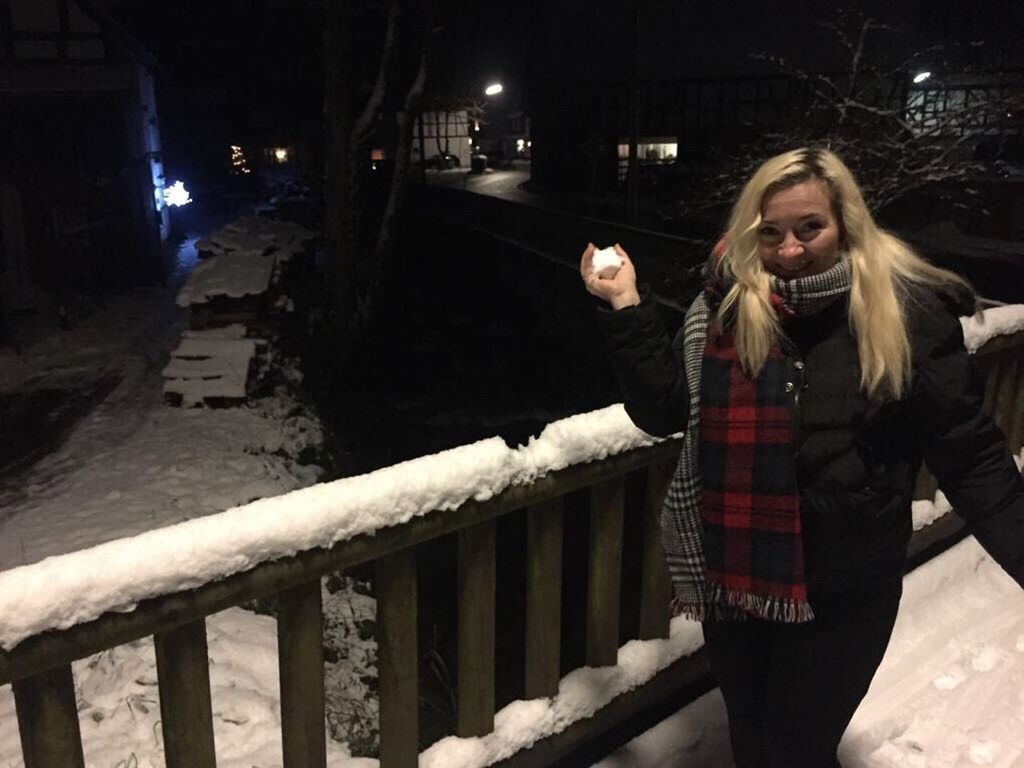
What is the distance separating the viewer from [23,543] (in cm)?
655

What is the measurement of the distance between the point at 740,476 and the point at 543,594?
35.0 inches

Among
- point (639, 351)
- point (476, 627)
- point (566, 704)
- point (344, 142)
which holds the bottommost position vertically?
point (566, 704)

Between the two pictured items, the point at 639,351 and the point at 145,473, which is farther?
the point at 145,473

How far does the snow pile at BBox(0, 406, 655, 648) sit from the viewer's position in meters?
1.62

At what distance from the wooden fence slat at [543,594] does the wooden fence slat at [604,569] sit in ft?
0.53

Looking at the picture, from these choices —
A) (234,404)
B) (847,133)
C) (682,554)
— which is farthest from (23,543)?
(847,133)

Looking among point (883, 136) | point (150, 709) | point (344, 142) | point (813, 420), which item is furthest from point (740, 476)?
point (883, 136)

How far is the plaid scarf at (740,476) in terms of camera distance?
1893 millimetres

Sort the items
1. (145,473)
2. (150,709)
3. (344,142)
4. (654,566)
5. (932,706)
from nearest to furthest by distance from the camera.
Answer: (654,566)
(932,706)
(150,709)
(145,473)
(344,142)

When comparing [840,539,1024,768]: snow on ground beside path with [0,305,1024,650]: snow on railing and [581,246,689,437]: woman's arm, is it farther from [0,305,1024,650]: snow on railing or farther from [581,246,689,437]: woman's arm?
Answer: [581,246,689,437]: woman's arm

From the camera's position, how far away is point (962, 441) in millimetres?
1891

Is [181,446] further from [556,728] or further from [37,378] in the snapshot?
[556,728]

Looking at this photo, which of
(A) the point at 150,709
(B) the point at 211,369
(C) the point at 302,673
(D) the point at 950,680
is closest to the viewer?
(C) the point at 302,673

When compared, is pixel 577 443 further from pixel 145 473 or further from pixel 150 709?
pixel 145 473
